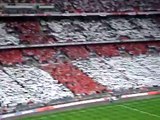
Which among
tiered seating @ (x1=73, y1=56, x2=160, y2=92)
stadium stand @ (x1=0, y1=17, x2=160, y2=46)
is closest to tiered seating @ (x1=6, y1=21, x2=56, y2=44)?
stadium stand @ (x1=0, y1=17, x2=160, y2=46)

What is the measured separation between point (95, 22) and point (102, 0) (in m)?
2.63

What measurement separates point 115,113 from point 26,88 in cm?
591

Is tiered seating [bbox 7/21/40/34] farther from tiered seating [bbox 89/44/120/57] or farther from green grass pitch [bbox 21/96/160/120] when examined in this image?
green grass pitch [bbox 21/96/160/120]

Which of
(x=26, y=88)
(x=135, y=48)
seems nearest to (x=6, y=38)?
(x=26, y=88)

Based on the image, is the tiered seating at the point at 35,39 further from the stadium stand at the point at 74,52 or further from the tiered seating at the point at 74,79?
the tiered seating at the point at 74,79

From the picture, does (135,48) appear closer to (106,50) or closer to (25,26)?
(106,50)

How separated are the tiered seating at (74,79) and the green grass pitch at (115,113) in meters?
2.17

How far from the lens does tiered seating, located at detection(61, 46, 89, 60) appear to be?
33822 millimetres

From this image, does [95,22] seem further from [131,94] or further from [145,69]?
[131,94]

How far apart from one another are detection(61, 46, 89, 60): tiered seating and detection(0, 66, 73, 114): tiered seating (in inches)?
137

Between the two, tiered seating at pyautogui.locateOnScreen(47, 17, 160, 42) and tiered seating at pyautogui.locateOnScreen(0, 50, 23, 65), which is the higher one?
tiered seating at pyautogui.locateOnScreen(47, 17, 160, 42)

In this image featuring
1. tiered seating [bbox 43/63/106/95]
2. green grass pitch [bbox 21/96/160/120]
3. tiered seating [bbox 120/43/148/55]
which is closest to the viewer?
green grass pitch [bbox 21/96/160/120]

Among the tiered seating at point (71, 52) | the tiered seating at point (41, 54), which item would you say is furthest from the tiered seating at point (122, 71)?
the tiered seating at point (41, 54)

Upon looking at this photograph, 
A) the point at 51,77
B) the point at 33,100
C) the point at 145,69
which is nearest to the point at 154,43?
the point at 145,69
